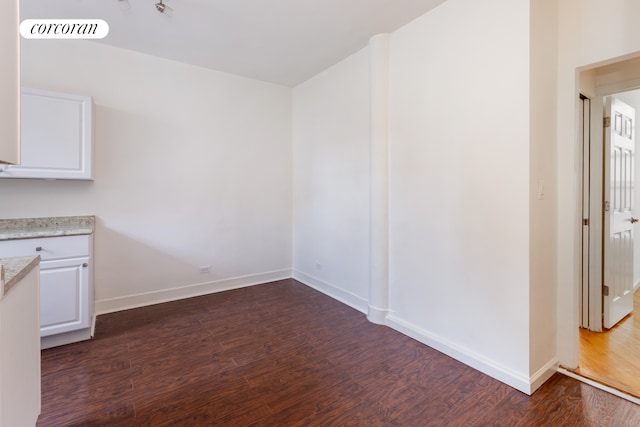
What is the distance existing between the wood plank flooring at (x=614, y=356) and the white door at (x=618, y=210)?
119mm

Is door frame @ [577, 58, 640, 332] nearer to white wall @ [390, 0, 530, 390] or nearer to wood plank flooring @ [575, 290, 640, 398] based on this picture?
wood plank flooring @ [575, 290, 640, 398]

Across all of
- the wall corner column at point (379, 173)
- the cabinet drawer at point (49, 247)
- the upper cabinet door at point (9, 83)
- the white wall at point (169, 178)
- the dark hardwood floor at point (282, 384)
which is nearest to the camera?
the upper cabinet door at point (9, 83)

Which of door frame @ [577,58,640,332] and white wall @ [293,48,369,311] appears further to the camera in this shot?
white wall @ [293,48,369,311]

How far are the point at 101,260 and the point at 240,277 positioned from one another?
158cm

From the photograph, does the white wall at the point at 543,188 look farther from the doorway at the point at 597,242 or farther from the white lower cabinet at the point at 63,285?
the white lower cabinet at the point at 63,285

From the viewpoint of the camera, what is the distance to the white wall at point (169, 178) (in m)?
2.95

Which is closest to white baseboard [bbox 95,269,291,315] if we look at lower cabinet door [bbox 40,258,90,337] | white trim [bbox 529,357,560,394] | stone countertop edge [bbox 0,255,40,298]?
lower cabinet door [bbox 40,258,90,337]

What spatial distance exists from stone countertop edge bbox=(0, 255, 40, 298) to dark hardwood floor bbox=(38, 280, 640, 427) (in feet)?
3.31

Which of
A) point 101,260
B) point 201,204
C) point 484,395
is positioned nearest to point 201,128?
point 201,204

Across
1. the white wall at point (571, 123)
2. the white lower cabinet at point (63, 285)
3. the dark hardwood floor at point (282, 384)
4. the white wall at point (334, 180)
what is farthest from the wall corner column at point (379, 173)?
the white lower cabinet at point (63, 285)

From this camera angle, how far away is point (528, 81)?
1.85 meters

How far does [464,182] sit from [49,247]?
3343 mm

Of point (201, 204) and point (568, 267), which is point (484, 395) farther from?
point (201, 204)

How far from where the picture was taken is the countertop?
2.29 m
